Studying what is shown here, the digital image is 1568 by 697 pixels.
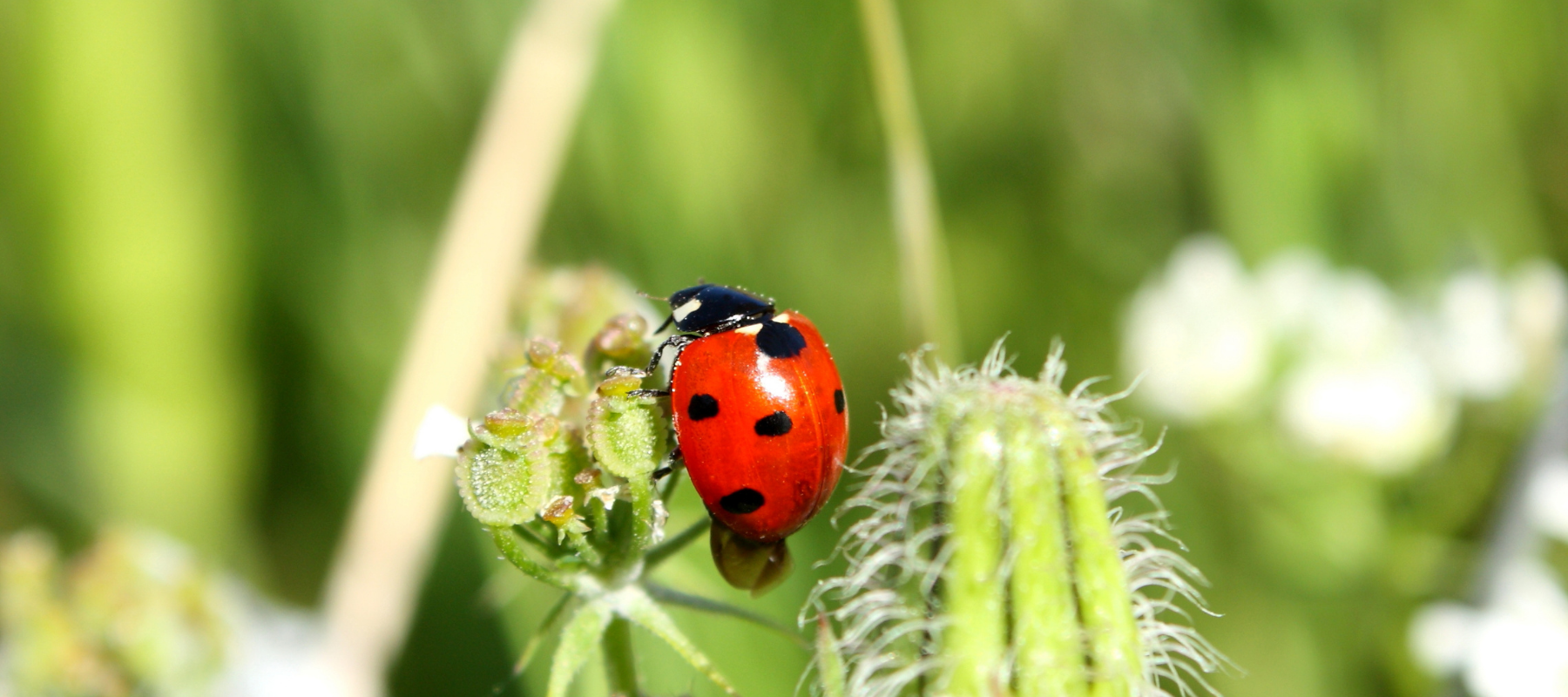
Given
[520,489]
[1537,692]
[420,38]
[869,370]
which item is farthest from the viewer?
[420,38]

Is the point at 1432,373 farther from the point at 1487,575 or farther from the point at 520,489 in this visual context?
the point at 520,489

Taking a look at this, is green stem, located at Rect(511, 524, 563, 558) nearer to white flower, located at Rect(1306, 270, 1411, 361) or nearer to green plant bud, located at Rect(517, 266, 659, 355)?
green plant bud, located at Rect(517, 266, 659, 355)

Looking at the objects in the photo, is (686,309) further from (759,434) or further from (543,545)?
(543,545)

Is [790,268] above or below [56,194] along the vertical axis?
above

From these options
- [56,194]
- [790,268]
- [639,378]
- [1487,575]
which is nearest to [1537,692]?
[1487,575]

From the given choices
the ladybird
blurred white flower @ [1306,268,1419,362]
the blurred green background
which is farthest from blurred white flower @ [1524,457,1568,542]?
the ladybird

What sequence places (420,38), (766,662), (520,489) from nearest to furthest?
(520,489)
(766,662)
(420,38)
